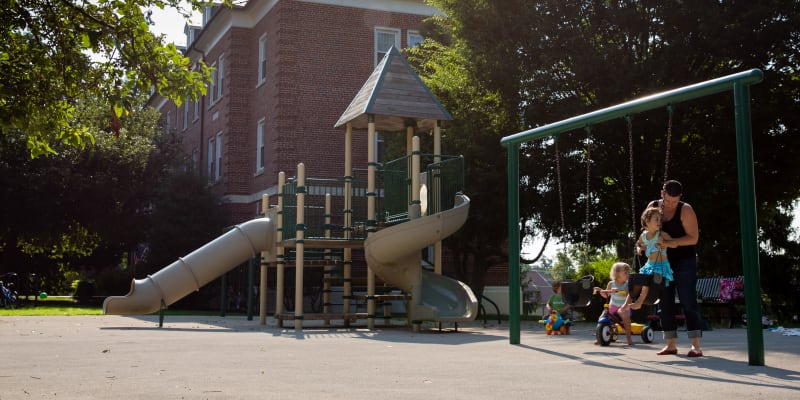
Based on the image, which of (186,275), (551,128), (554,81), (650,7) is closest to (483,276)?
(554,81)

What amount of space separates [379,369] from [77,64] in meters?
5.84

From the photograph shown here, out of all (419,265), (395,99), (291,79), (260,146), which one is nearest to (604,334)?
(419,265)

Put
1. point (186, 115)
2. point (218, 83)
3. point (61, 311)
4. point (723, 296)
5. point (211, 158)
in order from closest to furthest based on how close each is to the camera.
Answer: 1. point (723, 296)
2. point (61, 311)
3. point (218, 83)
4. point (211, 158)
5. point (186, 115)

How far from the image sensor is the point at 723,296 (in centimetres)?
1994

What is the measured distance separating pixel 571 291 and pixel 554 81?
13368 millimetres

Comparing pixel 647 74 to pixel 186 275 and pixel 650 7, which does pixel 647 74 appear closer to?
pixel 650 7

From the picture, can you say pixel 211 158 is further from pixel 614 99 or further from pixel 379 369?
pixel 379 369

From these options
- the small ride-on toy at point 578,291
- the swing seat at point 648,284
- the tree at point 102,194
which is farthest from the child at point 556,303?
the tree at point 102,194

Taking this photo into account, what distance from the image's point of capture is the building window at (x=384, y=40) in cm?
3312

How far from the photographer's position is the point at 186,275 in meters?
19.0

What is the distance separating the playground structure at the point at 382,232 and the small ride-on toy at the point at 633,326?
3543mm

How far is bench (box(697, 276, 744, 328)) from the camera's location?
19.7 m

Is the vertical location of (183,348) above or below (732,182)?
below

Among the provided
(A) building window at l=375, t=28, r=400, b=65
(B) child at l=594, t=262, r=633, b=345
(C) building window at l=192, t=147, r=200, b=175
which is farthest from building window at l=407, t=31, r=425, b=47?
(B) child at l=594, t=262, r=633, b=345
